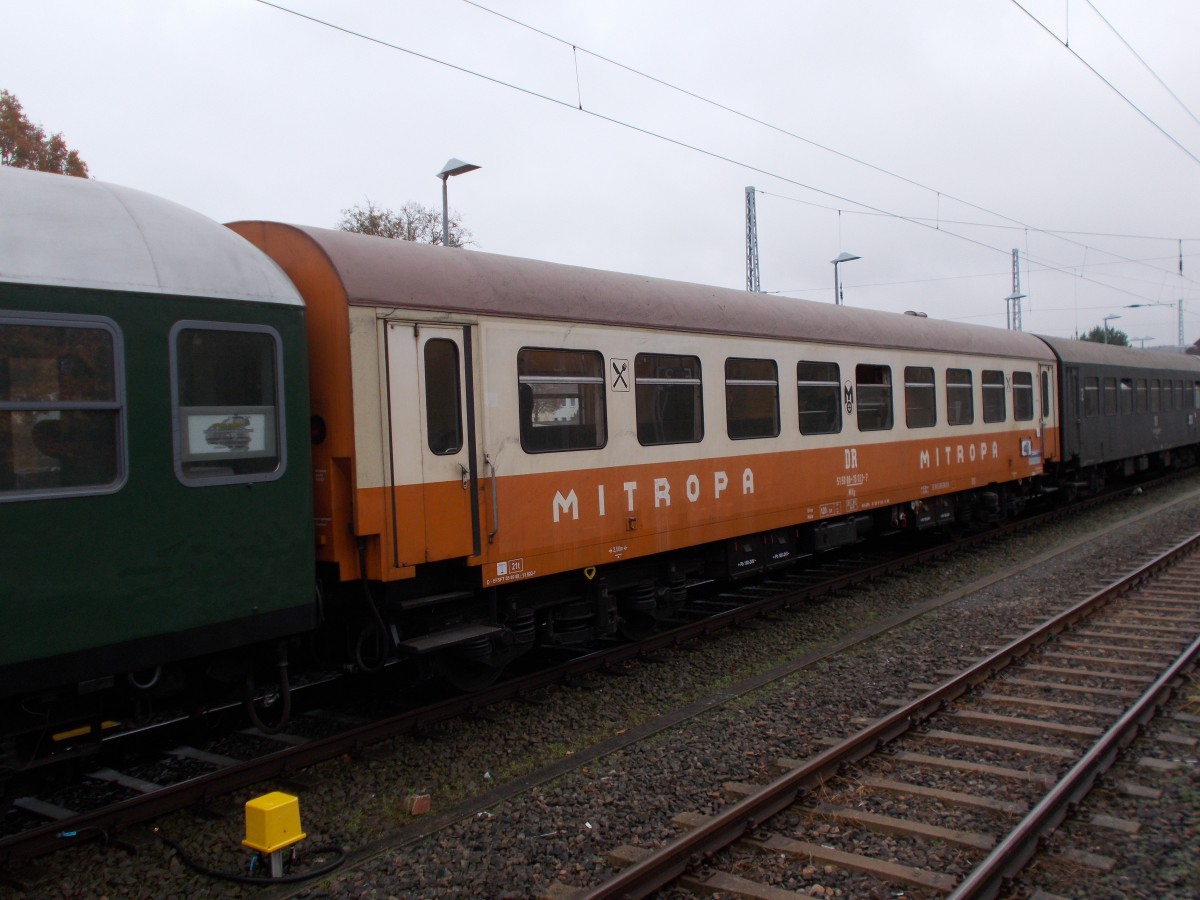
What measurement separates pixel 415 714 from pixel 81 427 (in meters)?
2.96

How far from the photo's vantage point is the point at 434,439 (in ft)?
20.3

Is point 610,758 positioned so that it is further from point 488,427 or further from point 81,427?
point 81,427

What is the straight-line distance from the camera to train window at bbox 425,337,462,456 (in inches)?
243

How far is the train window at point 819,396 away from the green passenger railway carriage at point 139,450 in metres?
5.85

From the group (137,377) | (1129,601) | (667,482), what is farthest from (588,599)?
(1129,601)

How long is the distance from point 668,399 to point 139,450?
453 cm

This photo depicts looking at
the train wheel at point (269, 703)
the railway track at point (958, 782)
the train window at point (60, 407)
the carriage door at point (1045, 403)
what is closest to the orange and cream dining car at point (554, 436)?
the train wheel at point (269, 703)

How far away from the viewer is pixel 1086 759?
5.44 meters

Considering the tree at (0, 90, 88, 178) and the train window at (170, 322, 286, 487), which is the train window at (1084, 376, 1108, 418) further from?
the tree at (0, 90, 88, 178)

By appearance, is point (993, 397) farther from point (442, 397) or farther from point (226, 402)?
point (226, 402)

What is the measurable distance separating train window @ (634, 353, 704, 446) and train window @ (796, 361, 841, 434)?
6.17 ft

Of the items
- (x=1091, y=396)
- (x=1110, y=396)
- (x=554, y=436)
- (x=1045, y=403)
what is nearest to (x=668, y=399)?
(x=554, y=436)

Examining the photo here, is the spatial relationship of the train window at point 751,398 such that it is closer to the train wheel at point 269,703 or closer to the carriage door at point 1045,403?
the train wheel at point 269,703

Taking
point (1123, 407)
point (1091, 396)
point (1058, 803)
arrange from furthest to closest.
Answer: point (1123, 407) < point (1091, 396) < point (1058, 803)
